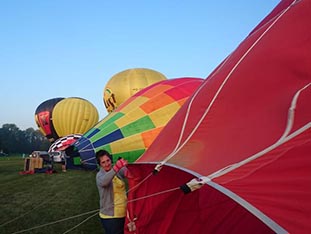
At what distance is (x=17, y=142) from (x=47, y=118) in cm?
4256

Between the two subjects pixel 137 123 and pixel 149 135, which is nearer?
pixel 149 135

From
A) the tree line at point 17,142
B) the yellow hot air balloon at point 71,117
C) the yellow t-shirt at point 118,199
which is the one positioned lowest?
the yellow t-shirt at point 118,199

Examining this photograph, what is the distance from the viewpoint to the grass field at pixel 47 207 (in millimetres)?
4207

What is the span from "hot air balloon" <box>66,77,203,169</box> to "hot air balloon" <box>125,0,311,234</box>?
2.56m

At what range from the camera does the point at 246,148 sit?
1648 millimetres

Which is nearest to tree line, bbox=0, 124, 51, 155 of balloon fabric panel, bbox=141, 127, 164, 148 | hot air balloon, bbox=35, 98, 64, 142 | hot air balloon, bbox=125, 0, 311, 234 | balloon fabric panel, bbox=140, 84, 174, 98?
hot air balloon, bbox=35, 98, 64, 142

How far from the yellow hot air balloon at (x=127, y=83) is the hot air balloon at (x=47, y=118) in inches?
226

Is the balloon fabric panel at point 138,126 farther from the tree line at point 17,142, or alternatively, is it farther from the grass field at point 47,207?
the tree line at point 17,142

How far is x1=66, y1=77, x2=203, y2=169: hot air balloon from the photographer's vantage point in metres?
5.71

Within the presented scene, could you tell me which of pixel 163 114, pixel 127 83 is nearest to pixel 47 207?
pixel 163 114

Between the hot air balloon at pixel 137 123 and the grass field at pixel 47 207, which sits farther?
the hot air balloon at pixel 137 123

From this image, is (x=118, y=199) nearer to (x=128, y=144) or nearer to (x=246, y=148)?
(x=246, y=148)

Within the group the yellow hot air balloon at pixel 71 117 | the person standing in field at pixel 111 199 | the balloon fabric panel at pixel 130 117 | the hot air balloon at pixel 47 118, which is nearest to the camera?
the person standing in field at pixel 111 199

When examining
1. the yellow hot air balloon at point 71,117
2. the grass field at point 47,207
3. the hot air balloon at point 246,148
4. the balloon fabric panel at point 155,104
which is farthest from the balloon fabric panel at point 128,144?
the yellow hot air balloon at point 71,117
